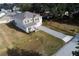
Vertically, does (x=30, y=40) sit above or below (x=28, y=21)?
below

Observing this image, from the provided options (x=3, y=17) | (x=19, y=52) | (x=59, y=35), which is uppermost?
(x=3, y=17)

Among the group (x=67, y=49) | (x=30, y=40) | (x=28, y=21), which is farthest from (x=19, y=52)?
(x=67, y=49)

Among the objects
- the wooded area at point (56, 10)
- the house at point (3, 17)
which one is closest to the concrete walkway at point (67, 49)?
the wooded area at point (56, 10)

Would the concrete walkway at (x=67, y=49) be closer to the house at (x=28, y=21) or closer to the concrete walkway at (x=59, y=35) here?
the concrete walkway at (x=59, y=35)

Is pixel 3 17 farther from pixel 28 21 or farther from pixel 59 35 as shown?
pixel 59 35

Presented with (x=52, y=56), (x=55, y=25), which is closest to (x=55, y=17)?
(x=55, y=25)

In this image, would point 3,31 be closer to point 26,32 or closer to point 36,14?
point 26,32

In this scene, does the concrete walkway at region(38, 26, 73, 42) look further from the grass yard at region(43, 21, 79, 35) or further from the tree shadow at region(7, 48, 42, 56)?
the tree shadow at region(7, 48, 42, 56)
